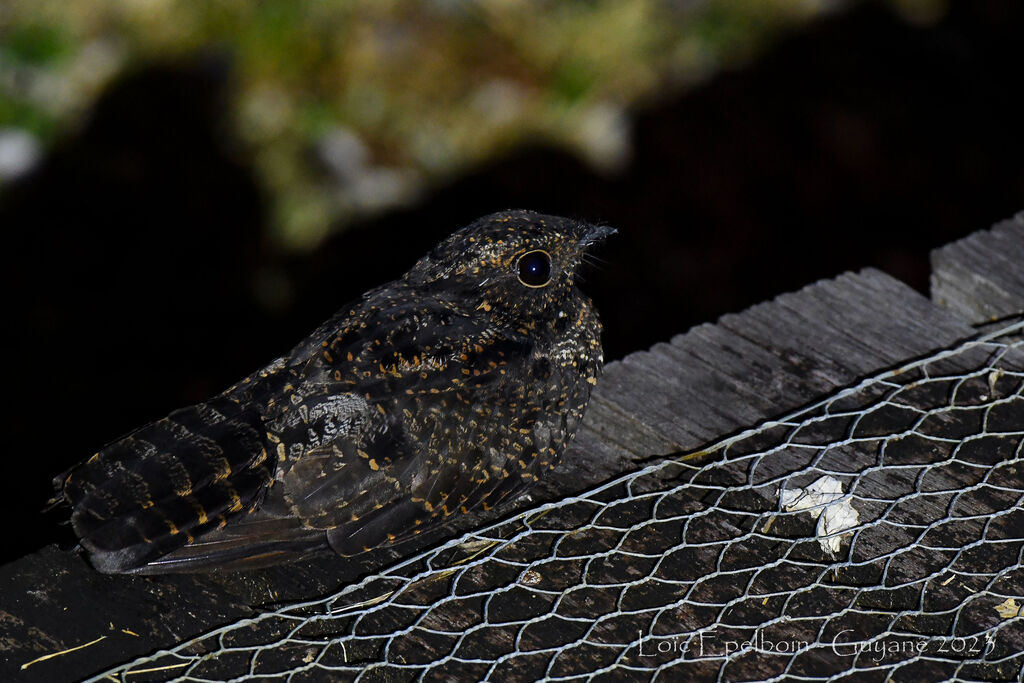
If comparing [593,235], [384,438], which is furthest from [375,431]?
[593,235]

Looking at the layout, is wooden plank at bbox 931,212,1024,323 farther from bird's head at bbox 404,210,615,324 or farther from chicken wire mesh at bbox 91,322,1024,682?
bird's head at bbox 404,210,615,324

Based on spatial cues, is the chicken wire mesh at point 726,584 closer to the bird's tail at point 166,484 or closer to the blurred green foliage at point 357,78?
the bird's tail at point 166,484

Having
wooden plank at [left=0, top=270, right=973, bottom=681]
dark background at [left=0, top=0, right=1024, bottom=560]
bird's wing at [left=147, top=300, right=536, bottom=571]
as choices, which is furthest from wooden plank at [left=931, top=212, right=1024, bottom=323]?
dark background at [left=0, top=0, right=1024, bottom=560]

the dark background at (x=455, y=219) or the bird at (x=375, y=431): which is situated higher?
the dark background at (x=455, y=219)

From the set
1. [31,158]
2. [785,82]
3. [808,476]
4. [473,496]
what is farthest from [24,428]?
[785,82]

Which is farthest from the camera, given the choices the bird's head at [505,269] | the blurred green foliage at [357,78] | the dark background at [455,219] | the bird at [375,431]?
the blurred green foliage at [357,78]

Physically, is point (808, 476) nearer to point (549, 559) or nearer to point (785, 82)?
point (549, 559)

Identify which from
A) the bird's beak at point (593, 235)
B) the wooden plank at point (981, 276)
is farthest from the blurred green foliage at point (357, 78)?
the wooden plank at point (981, 276)

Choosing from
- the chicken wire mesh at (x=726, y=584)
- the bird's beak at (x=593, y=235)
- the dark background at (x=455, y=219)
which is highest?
the dark background at (x=455, y=219)
